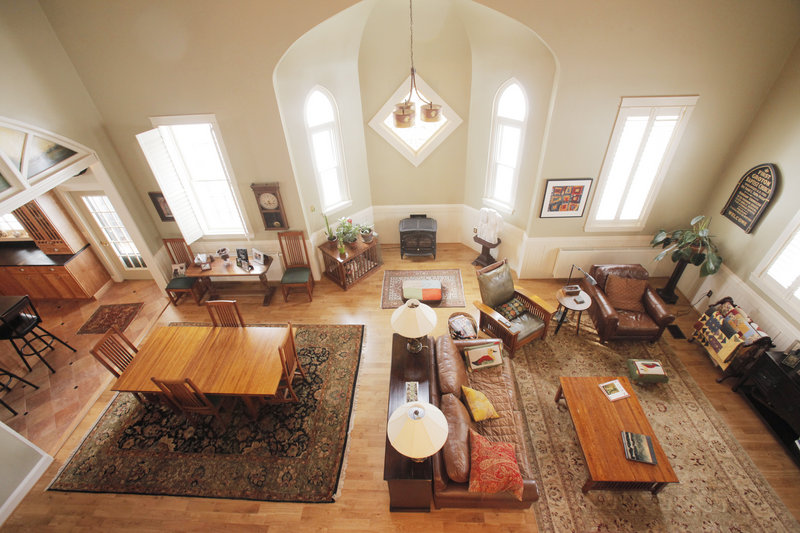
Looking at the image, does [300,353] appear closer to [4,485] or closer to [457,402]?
[457,402]

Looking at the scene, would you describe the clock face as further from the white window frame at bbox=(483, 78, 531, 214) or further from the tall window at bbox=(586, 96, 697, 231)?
the tall window at bbox=(586, 96, 697, 231)

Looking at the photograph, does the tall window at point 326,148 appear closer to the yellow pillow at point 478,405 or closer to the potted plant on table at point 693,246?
the yellow pillow at point 478,405

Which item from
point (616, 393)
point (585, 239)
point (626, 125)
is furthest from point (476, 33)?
point (616, 393)

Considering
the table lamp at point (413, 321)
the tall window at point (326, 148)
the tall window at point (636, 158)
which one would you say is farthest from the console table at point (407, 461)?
the tall window at point (636, 158)

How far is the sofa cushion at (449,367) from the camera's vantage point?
394 cm

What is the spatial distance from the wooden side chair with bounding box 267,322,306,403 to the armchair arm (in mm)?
5132

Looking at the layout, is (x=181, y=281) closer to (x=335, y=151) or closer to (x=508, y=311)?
(x=335, y=151)

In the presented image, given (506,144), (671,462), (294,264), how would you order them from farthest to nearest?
1. (294,264)
2. (506,144)
3. (671,462)

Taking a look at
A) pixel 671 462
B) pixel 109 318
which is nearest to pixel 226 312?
pixel 109 318

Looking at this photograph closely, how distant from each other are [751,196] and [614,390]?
3.47 meters

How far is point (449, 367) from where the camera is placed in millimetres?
4102

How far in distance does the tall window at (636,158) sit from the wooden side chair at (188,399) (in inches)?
246

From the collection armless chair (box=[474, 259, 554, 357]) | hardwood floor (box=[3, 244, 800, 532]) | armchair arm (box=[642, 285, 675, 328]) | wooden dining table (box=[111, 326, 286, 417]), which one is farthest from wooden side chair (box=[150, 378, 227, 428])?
armchair arm (box=[642, 285, 675, 328])

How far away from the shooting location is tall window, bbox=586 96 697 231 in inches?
199
